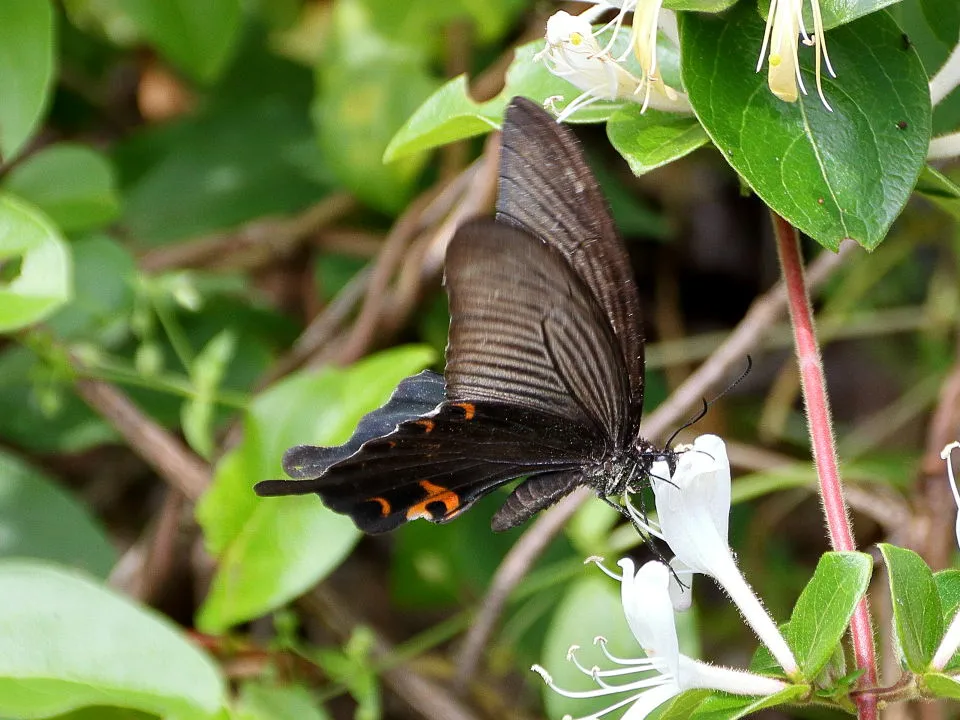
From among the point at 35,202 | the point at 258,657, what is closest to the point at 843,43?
the point at 258,657

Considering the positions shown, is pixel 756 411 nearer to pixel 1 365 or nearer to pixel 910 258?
pixel 910 258

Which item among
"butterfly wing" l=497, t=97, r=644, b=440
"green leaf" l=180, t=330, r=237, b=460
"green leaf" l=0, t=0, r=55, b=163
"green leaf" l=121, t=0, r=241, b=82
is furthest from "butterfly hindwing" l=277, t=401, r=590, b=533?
"green leaf" l=121, t=0, r=241, b=82

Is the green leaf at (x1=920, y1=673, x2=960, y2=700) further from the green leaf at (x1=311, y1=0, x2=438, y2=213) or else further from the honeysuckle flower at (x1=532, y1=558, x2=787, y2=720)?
the green leaf at (x1=311, y1=0, x2=438, y2=213)

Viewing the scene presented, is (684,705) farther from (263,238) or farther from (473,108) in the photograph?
(263,238)

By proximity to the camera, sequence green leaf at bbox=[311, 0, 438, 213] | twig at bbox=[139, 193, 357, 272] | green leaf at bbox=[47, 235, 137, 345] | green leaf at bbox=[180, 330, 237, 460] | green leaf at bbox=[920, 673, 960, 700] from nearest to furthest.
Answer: green leaf at bbox=[920, 673, 960, 700] → green leaf at bbox=[180, 330, 237, 460] → green leaf at bbox=[47, 235, 137, 345] → green leaf at bbox=[311, 0, 438, 213] → twig at bbox=[139, 193, 357, 272]

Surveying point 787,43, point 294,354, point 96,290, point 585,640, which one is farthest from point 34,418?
point 787,43
